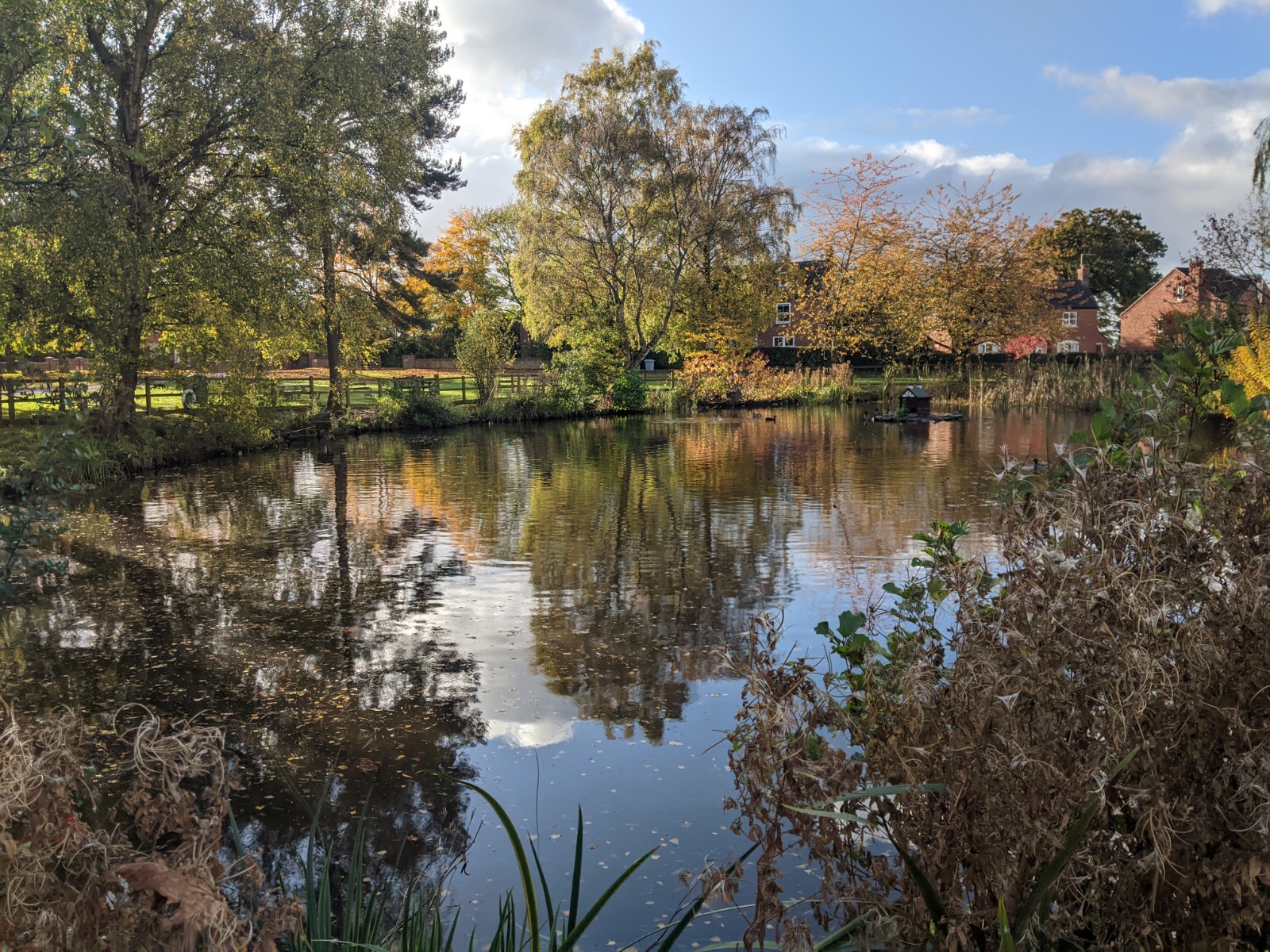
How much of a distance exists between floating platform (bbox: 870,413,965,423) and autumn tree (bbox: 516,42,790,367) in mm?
10008

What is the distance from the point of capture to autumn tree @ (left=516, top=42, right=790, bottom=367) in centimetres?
3584

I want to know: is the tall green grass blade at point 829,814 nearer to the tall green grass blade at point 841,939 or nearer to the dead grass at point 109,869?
the tall green grass blade at point 841,939

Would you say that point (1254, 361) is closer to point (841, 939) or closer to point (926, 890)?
point (841, 939)

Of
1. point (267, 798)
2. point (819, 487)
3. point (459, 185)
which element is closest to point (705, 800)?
point (267, 798)

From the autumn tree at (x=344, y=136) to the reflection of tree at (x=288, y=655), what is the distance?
35.4ft

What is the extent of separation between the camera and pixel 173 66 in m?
20.0

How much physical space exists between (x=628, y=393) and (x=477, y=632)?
28.5m

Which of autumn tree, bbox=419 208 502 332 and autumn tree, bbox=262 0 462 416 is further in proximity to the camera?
autumn tree, bbox=419 208 502 332

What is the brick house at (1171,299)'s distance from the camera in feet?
115

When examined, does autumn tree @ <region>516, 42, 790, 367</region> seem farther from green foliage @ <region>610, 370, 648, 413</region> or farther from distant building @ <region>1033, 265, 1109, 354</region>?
distant building @ <region>1033, 265, 1109, 354</region>

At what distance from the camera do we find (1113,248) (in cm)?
7638

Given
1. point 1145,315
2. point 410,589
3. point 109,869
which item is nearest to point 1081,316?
point 1145,315

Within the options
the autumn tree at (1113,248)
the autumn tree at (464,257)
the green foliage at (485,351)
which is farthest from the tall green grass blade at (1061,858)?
the autumn tree at (1113,248)

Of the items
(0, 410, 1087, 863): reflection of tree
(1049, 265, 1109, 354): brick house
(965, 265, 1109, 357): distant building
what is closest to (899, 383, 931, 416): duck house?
(0, 410, 1087, 863): reflection of tree
